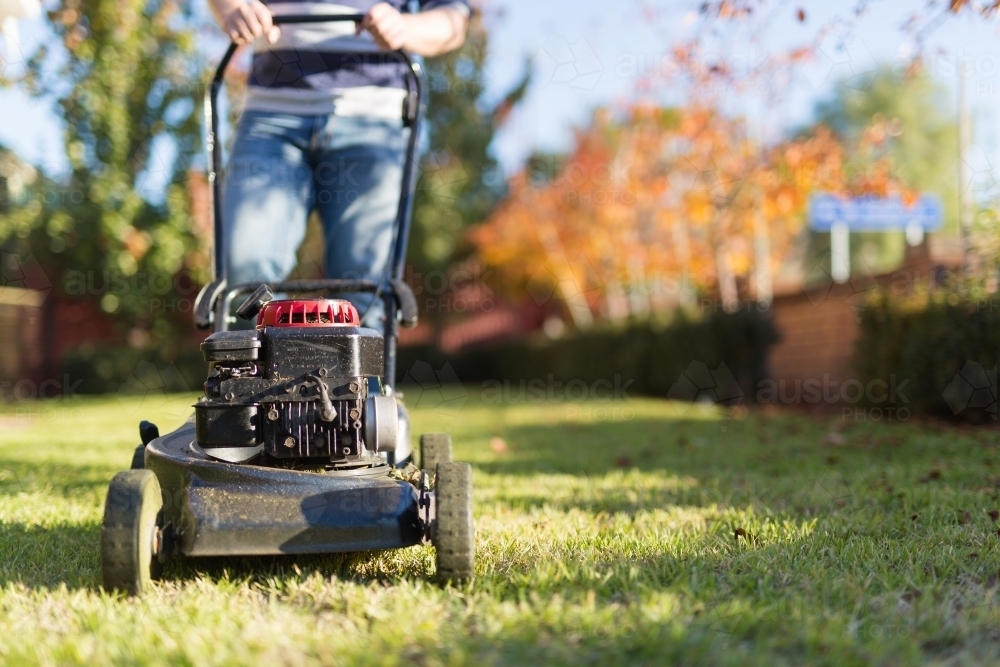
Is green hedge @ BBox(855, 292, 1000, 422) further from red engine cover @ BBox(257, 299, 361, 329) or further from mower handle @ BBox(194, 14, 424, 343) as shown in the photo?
red engine cover @ BBox(257, 299, 361, 329)

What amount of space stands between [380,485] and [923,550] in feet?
4.32

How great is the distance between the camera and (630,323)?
11.4 meters

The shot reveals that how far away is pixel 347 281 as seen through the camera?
227 cm

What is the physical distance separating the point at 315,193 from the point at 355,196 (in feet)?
0.44

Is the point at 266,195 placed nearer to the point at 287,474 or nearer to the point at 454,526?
the point at 287,474

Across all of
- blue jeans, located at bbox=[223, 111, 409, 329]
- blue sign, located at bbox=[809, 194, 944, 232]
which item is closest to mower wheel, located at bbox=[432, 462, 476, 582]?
blue jeans, located at bbox=[223, 111, 409, 329]

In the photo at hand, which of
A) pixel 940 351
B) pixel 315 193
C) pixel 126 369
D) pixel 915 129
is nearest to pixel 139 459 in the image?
pixel 315 193

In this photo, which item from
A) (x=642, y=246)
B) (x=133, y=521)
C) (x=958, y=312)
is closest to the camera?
(x=133, y=521)

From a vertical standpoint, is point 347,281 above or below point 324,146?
below

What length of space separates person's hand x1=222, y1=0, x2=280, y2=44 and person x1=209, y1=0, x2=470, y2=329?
14 centimetres

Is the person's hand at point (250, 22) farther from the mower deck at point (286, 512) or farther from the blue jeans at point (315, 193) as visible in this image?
the mower deck at point (286, 512)

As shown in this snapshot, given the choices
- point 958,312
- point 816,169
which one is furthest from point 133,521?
point 816,169

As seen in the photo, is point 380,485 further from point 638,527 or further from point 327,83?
point 327,83

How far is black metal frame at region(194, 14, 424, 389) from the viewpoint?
2287 millimetres
